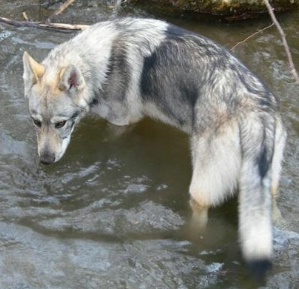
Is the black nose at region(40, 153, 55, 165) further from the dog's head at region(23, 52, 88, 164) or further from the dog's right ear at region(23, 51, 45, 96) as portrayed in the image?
the dog's right ear at region(23, 51, 45, 96)

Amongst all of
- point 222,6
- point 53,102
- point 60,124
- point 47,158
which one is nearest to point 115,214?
point 47,158

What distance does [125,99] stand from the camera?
19.1 ft

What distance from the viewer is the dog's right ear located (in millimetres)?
5348

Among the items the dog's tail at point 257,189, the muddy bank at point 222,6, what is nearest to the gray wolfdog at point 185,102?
the dog's tail at point 257,189

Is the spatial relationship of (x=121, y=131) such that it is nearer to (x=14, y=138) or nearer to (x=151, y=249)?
(x=14, y=138)

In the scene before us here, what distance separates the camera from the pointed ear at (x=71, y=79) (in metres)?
5.21

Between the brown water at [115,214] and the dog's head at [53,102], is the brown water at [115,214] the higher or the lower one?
the lower one

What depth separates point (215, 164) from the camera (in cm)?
480

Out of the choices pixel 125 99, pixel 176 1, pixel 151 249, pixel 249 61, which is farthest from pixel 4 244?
pixel 176 1

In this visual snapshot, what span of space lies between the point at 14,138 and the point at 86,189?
1037 millimetres

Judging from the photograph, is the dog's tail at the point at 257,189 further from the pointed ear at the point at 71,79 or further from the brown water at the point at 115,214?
the pointed ear at the point at 71,79

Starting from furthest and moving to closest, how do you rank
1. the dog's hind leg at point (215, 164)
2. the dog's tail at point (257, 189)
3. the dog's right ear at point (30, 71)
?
the dog's right ear at point (30, 71) < the dog's hind leg at point (215, 164) < the dog's tail at point (257, 189)

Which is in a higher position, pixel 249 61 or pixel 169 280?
pixel 249 61

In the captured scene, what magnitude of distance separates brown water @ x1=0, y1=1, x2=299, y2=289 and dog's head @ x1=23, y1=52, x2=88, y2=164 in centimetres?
54
